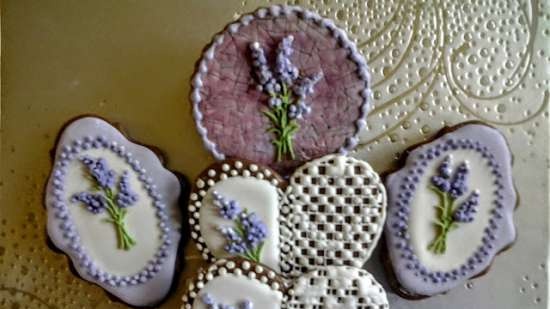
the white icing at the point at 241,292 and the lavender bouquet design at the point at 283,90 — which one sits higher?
the lavender bouquet design at the point at 283,90

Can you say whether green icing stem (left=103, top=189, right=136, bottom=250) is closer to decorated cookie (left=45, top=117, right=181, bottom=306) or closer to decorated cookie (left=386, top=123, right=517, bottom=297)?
decorated cookie (left=45, top=117, right=181, bottom=306)

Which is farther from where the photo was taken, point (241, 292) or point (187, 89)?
Result: point (187, 89)

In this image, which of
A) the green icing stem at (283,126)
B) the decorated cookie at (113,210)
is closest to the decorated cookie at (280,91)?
the green icing stem at (283,126)

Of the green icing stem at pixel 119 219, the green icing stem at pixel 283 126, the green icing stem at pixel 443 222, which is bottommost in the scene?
the green icing stem at pixel 119 219

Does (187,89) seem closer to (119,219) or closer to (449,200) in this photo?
(119,219)

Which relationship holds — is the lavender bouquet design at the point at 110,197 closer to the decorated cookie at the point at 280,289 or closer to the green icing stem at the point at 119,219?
the green icing stem at the point at 119,219

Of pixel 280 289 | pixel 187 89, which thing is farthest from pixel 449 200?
pixel 187 89

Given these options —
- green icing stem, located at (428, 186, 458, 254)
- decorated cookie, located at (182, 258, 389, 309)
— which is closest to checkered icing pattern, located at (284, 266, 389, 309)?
decorated cookie, located at (182, 258, 389, 309)
